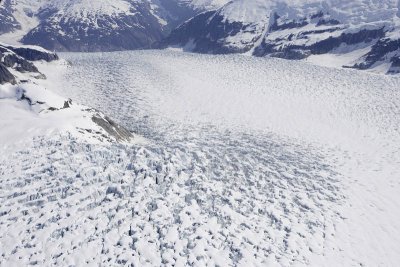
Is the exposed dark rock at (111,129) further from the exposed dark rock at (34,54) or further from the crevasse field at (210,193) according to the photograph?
the exposed dark rock at (34,54)

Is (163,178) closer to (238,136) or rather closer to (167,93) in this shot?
(238,136)

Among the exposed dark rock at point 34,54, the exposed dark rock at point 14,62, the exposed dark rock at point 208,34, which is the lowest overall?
the exposed dark rock at point 208,34

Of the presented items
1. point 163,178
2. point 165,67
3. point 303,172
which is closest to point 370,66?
point 165,67

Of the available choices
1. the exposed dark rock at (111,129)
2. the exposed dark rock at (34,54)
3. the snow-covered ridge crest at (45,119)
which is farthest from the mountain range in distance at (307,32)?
the snow-covered ridge crest at (45,119)

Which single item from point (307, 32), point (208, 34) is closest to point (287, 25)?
point (307, 32)

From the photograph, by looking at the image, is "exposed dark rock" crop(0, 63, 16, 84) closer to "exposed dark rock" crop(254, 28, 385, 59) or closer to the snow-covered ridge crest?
the snow-covered ridge crest
